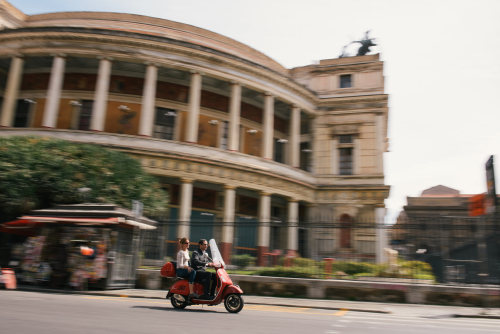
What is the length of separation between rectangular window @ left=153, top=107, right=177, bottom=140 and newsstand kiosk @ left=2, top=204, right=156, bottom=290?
13.6m

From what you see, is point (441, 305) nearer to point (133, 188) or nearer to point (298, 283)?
point (298, 283)

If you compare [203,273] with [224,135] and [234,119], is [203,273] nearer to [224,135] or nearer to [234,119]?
[234,119]

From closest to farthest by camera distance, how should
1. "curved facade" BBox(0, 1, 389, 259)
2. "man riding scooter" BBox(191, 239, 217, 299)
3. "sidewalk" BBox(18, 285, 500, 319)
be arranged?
"man riding scooter" BBox(191, 239, 217, 299)
"sidewalk" BBox(18, 285, 500, 319)
"curved facade" BBox(0, 1, 389, 259)

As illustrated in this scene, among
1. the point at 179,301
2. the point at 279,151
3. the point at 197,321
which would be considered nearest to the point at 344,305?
the point at 179,301

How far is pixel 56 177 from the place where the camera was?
17.2m

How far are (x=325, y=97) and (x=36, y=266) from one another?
79.1 ft

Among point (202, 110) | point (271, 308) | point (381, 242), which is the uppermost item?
point (202, 110)

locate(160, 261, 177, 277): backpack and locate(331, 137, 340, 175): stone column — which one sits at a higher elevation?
locate(331, 137, 340, 175): stone column

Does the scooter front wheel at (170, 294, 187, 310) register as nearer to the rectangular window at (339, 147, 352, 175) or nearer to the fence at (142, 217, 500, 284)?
the fence at (142, 217, 500, 284)

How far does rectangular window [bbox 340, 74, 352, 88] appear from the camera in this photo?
33134 mm

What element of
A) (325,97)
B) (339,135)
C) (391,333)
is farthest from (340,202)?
(391,333)

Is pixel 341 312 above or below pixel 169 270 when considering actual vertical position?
below

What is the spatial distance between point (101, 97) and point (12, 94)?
17.4 feet

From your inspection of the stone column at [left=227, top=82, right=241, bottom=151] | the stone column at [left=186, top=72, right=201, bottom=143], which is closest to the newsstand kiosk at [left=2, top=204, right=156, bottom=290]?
the stone column at [left=186, top=72, right=201, bottom=143]
